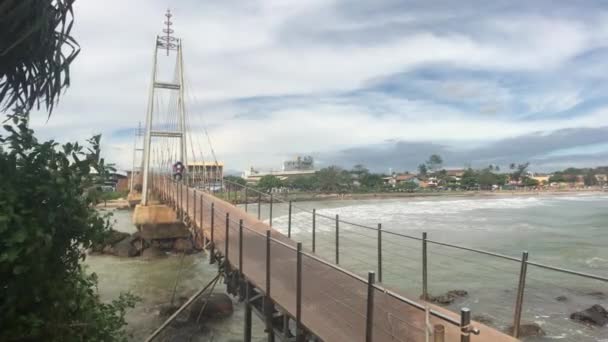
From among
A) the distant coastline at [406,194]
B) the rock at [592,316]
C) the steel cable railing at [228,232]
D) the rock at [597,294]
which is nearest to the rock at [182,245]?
the steel cable railing at [228,232]

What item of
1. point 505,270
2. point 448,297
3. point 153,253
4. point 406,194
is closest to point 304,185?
point 406,194

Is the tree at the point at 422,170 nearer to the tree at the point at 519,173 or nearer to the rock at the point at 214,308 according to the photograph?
the tree at the point at 519,173

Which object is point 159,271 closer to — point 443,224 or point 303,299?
point 303,299

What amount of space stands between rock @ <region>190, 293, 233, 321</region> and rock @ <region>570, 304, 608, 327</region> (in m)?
7.34

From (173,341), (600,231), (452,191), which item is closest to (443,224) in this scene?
(600,231)

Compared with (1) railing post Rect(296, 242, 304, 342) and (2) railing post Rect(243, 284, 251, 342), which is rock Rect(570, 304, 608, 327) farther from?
(1) railing post Rect(296, 242, 304, 342)

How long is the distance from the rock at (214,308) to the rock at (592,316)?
7.34 m

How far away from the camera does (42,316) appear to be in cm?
314

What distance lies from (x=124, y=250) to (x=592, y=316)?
52.2 feet

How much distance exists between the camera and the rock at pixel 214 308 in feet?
30.3

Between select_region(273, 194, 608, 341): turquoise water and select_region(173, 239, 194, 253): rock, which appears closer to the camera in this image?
select_region(273, 194, 608, 341): turquoise water

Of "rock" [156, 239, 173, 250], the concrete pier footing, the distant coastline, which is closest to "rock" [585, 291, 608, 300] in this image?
the concrete pier footing

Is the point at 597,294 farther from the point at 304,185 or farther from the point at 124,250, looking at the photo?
the point at 304,185

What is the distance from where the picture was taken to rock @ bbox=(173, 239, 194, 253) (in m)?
17.9
